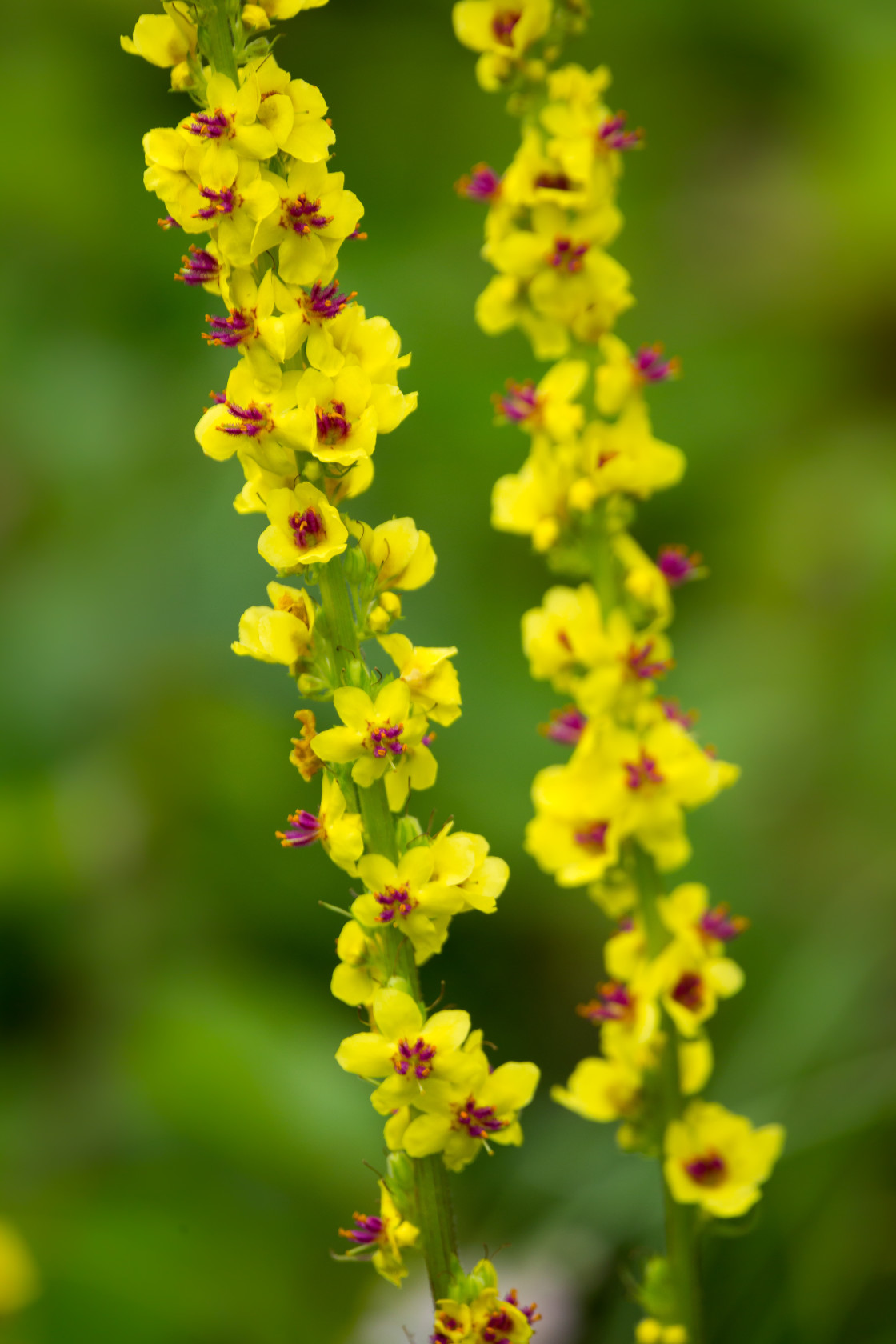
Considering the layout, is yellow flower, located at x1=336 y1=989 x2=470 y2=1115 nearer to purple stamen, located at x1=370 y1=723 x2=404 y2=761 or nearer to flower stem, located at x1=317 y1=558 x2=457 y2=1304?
flower stem, located at x1=317 y1=558 x2=457 y2=1304

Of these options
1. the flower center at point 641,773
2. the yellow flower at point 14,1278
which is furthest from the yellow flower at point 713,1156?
the yellow flower at point 14,1278

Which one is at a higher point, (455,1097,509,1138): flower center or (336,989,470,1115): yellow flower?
(336,989,470,1115): yellow flower

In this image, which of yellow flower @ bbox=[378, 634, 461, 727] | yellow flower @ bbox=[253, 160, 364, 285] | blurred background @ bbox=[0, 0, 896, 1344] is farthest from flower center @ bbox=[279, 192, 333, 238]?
blurred background @ bbox=[0, 0, 896, 1344]

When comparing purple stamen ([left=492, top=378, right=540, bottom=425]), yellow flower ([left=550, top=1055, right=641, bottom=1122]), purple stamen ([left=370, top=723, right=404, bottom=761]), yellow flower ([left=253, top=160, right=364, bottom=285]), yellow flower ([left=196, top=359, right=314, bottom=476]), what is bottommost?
yellow flower ([left=550, top=1055, right=641, bottom=1122])

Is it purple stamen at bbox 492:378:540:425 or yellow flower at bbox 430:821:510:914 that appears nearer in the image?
yellow flower at bbox 430:821:510:914

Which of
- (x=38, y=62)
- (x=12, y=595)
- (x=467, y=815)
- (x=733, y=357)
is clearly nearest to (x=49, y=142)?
(x=38, y=62)

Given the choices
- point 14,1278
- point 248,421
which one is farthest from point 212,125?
point 14,1278

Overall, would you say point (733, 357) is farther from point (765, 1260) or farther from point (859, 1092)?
point (765, 1260)
